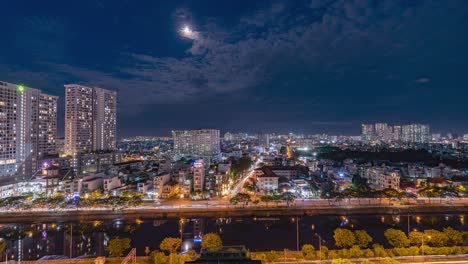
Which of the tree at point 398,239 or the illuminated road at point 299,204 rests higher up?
the tree at point 398,239

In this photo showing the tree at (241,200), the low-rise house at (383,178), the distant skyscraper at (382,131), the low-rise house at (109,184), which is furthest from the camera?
the distant skyscraper at (382,131)

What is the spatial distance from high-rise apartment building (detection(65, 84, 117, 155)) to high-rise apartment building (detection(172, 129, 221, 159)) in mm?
14769

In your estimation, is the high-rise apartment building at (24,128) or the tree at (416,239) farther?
the high-rise apartment building at (24,128)

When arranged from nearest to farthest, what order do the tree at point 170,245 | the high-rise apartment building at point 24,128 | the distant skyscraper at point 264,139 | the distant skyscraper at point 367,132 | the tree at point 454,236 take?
the tree at point 170,245 → the tree at point 454,236 → the high-rise apartment building at point 24,128 → the distant skyscraper at point 264,139 → the distant skyscraper at point 367,132

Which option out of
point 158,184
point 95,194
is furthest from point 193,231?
point 95,194

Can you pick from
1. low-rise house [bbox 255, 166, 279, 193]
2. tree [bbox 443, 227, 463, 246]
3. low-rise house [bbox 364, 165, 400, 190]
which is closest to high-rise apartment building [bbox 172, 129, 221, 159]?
low-rise house [bbox 255, 166, 279, 193]

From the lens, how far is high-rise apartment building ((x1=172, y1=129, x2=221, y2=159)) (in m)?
47.5

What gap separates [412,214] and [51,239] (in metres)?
19.6

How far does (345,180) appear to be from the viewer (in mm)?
20031

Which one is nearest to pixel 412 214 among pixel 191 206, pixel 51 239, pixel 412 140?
pixel 191 206

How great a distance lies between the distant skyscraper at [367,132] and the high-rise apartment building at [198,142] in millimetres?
69991

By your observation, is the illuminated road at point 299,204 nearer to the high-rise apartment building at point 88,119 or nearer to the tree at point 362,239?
the tree at point 362,239

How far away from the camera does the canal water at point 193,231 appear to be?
10352 mm

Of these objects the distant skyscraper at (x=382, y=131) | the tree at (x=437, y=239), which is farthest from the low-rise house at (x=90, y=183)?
the distant skyscraper at (x=382, y=131)
